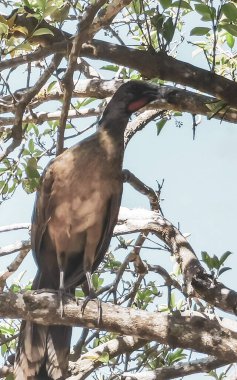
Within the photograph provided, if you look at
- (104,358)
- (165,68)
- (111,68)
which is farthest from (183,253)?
(111,68)

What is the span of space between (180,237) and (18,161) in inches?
47.5

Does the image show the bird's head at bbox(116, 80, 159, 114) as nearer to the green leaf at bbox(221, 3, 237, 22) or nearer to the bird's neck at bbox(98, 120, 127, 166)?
the bird's neck at bbox(98, 120, 127, 166)

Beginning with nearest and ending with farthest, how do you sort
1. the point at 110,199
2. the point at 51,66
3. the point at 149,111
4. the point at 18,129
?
the point at 18,129 < the point at 51,66 < the point at 110,199 < the point at 149,111

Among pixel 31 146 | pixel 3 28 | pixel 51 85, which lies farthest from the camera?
pixel 31 146

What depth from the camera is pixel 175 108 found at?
5.10m

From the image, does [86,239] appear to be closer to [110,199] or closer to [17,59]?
[110,199]

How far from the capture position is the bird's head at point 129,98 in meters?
5.22

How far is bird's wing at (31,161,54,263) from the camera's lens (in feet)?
16.9

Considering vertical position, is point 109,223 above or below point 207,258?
above

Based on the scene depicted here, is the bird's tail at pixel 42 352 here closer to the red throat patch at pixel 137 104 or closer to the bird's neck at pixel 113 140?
the bird's neck at pixel 113 140

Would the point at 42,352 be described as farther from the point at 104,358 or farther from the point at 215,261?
the point at 215,261

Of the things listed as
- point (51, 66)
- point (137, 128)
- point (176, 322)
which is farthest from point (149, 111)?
point (176, 322)

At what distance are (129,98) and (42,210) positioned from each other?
93cm

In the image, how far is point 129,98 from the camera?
528 cm
